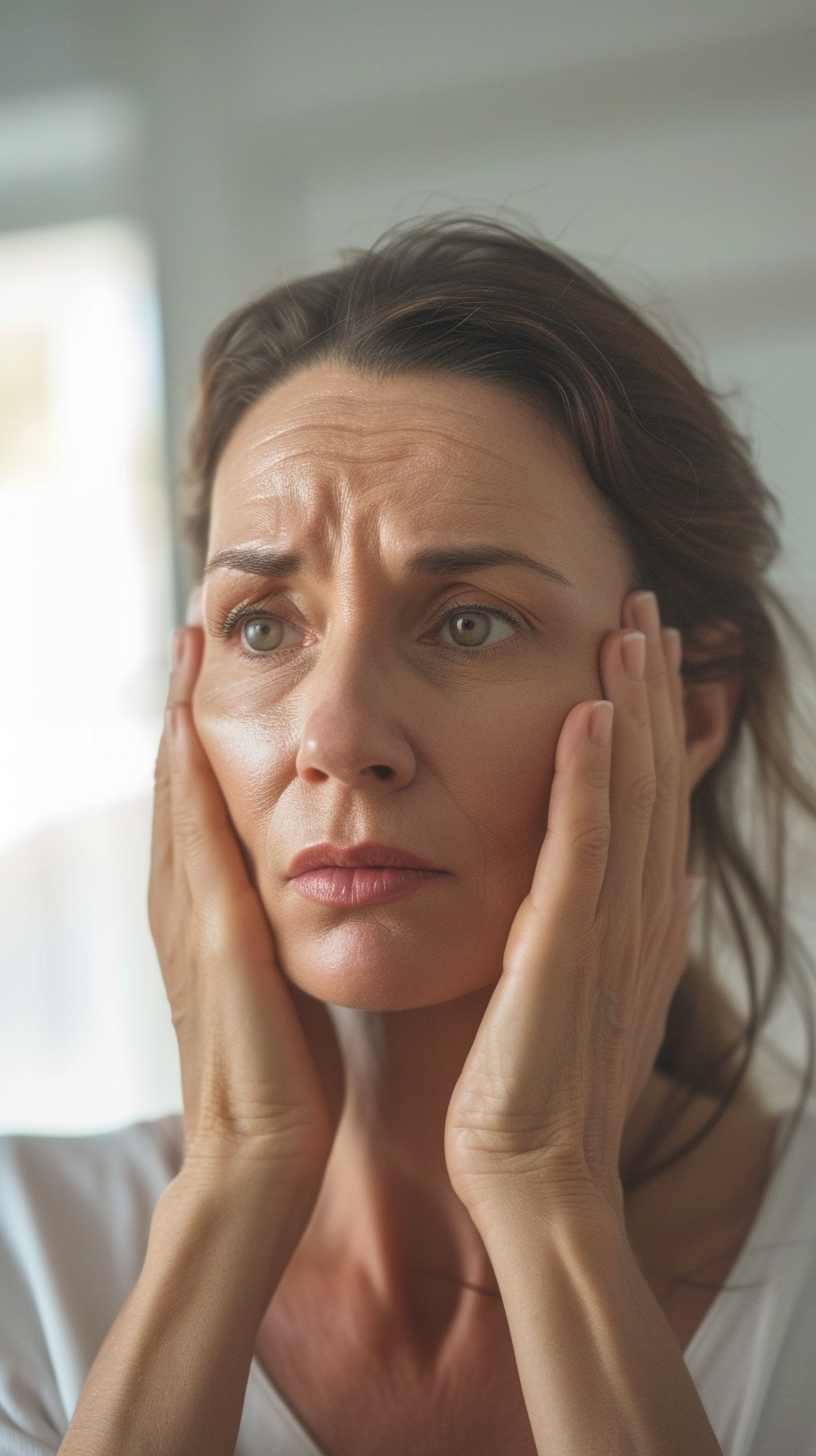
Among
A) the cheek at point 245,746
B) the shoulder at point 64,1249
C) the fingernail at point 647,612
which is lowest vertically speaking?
the shoulder at point 64,1249

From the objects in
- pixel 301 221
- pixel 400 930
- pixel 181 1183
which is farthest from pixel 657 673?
pixel 301 221

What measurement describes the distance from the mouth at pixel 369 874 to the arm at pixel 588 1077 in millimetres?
128

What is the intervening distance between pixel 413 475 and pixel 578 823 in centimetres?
37

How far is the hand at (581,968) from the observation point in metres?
1.16

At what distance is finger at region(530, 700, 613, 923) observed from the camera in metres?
1.19

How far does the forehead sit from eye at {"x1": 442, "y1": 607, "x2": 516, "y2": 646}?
3.0 inches

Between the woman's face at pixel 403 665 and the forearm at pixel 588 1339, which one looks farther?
the woman's face at pixel 403 665

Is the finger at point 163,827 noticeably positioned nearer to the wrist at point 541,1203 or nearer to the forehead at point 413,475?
the forehead at point 413,475

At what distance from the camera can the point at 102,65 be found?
238 cm

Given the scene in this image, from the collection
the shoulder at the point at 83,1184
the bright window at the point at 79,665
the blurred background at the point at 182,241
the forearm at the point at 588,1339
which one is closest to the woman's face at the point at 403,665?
the forearm at the point at 588,1339

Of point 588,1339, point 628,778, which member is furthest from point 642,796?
point 588,1339

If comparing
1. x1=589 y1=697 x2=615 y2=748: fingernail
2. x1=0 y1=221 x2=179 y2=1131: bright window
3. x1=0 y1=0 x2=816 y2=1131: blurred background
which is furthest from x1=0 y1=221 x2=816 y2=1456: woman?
x1=0 y1=221 x2=179 y2=1131: bright window

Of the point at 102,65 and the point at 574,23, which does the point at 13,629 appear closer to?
the point at 102,65

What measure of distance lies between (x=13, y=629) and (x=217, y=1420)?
1.73 m
